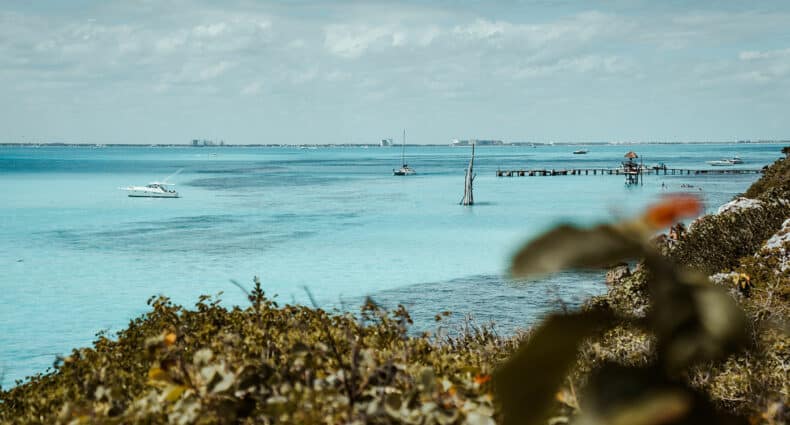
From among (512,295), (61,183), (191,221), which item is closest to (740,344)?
(512,295)

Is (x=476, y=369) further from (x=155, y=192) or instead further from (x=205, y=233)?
(x=155, y=192)

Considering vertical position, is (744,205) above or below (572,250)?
below

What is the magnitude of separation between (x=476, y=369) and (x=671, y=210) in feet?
9.85

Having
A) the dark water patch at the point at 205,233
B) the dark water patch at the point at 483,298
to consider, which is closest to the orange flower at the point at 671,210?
the dark water patch at the point at 483,298

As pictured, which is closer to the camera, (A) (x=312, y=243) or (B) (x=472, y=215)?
(A) (x=312, y=243)

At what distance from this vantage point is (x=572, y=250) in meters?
1.52

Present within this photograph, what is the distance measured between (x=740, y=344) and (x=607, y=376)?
0.27 metres

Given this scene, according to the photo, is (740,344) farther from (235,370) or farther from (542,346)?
(235,370)

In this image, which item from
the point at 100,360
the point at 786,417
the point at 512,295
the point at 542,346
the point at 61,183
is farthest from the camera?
the point at 61,183

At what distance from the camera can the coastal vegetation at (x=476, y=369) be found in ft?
5.14

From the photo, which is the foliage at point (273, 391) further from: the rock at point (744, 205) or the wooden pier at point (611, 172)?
the wooden pier at point (611, 172)

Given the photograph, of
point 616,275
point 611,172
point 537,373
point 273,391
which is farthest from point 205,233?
point 611,172

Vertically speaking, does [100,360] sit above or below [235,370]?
below

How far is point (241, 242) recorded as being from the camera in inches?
1554
